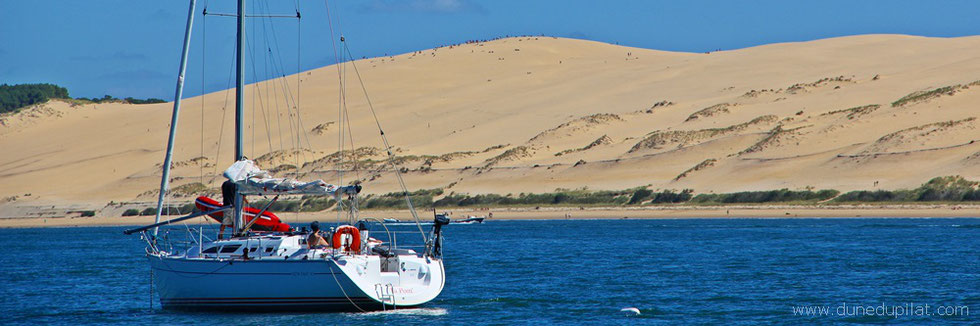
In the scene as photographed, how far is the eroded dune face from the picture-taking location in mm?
75375

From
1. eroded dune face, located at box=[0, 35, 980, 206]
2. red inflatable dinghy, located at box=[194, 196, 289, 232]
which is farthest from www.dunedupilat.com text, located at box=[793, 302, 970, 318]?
eroded dune face, located at box=[0, 35, 980, 206]

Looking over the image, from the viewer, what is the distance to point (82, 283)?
36375mm

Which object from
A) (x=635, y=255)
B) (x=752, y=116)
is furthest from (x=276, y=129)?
(x=635, y=255)

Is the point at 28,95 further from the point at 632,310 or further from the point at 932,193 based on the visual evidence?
the point at 632,310

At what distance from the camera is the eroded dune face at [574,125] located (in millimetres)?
75375

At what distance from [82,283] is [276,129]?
3034 inches

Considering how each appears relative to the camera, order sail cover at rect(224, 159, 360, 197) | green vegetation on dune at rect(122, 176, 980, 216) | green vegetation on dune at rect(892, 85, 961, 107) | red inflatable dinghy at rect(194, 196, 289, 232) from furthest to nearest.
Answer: green vegetation on dune at rect(892, 85, 961, 107) → green vegetation on dune at rect(122, 176, 980, 216) → red inflatable dinghy at rect(194, 196, 289, 232) → sail cover at rect(224, 159, 360, 197)

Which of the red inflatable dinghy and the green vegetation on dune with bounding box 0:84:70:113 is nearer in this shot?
the red inflatable dinghy

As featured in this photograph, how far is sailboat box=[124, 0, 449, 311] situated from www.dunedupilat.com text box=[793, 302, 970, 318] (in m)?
8.15

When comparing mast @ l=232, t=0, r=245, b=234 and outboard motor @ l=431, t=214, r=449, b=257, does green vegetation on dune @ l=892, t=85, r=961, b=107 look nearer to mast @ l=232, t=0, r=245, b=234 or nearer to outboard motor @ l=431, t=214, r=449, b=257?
outboard motor @ l=431, t=214, r=449, b=257

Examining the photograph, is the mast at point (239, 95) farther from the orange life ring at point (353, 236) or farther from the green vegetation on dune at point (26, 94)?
the green vegetation on dune at point (26, 94)

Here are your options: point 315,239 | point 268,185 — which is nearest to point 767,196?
point 268,185

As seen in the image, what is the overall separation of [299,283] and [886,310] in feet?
41.1

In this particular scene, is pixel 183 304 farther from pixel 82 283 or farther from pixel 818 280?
pixel 818 280
